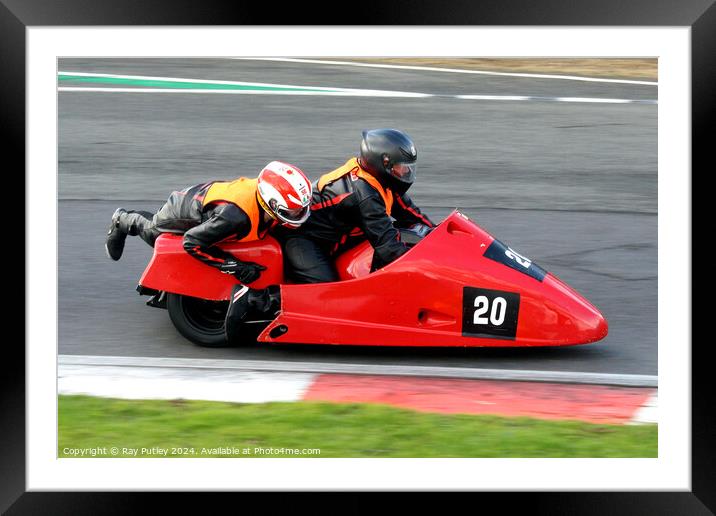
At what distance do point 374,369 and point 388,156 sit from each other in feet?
5.12

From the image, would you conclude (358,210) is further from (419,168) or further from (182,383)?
(419,168)

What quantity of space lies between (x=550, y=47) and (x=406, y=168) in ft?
6.95

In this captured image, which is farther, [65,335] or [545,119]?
[545,119]

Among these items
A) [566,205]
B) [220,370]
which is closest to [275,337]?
[220,370]

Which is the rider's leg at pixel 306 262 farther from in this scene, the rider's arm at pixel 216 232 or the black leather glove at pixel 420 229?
the black leather glove at pixel 420 229

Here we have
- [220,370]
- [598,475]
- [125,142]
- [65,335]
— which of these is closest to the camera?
[598,475]

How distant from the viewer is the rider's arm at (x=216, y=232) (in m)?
8.34

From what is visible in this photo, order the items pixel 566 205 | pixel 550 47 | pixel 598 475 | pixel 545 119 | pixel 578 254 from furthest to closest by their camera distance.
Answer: pixel 545 119
pixel 566 205
pixel 578 254
pixel 550 47
pixel 598 475

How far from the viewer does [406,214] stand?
930 cm

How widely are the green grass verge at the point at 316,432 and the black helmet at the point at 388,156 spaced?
1.84 metres

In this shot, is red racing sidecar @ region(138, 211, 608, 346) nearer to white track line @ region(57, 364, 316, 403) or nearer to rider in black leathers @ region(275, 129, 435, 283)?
rider in black leathers @ region(275, 129, 435, 283)

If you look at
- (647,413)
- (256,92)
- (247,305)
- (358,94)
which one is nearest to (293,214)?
(247,305)

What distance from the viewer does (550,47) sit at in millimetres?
6699

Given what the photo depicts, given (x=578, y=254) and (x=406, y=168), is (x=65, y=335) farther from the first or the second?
(x=578, y=254)
